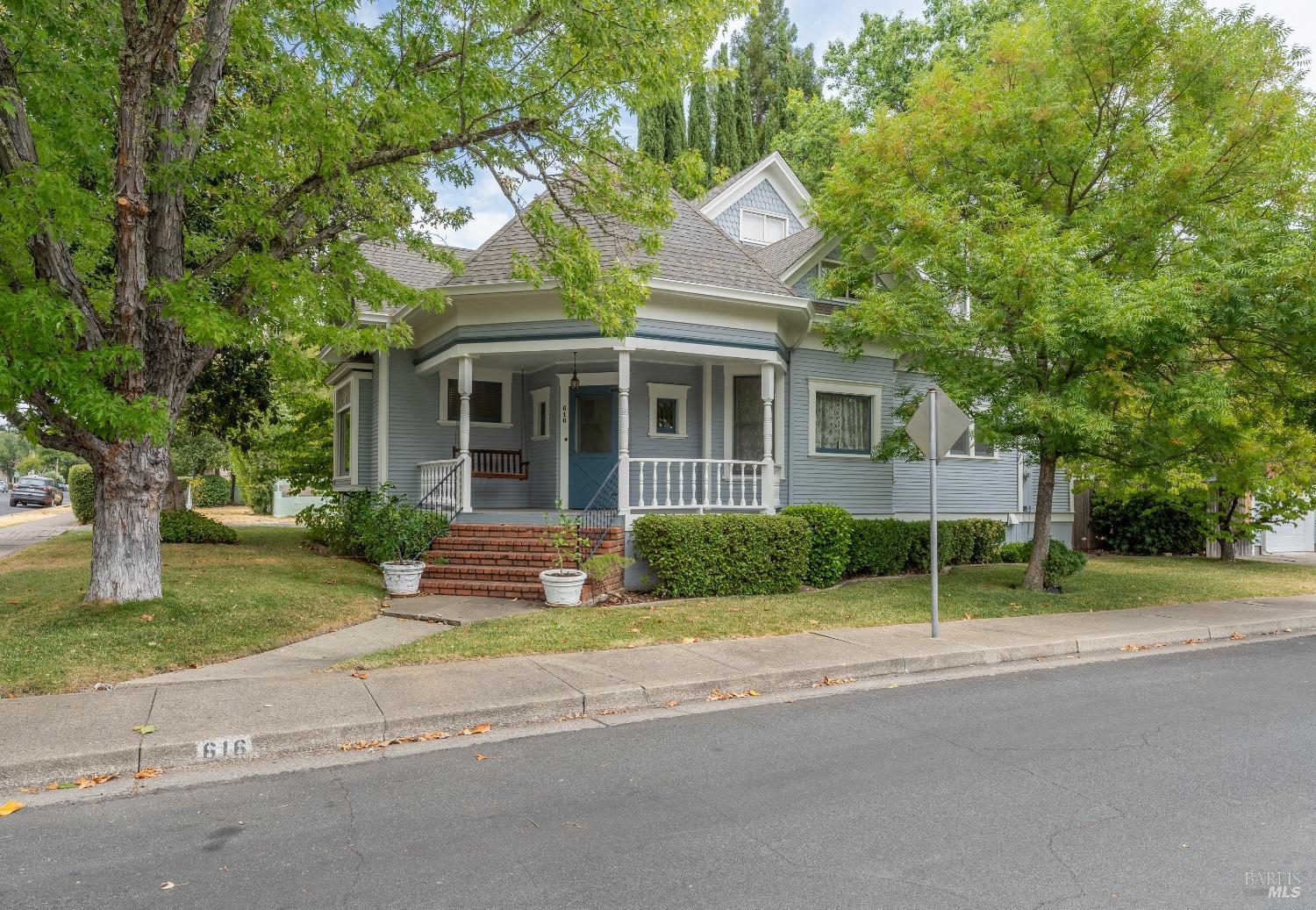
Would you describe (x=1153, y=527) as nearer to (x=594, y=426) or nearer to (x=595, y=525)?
(x=594, y=426)

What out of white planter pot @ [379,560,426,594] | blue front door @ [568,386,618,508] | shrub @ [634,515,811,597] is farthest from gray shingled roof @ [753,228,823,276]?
white planter pot @ [379,560,426,594]

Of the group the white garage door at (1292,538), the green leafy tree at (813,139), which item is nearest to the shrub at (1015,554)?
the white garage door at (1292,538)

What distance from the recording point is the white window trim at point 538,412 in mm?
14641

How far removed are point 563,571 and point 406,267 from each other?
9170mm

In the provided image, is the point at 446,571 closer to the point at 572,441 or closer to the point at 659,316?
the point at 572,441

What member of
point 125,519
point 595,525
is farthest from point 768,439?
point 125,519

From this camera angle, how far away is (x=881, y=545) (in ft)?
45.3

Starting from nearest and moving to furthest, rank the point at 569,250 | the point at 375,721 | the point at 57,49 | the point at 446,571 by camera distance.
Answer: the point at 375,721
the point at 57,49
the point at 569,250
the point at 446,571

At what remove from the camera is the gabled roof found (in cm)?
1490

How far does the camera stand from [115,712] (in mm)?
5488

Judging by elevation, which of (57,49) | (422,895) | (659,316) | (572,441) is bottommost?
(422,895)

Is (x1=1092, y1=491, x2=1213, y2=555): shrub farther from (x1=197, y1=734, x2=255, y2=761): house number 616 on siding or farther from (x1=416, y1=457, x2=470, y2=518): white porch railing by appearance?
(x1=197, y1=734, x2=255, y2=761): house number 616 on siding

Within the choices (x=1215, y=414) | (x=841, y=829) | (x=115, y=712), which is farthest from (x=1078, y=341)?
(x=115, y=712)

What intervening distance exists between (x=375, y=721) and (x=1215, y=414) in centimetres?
967
